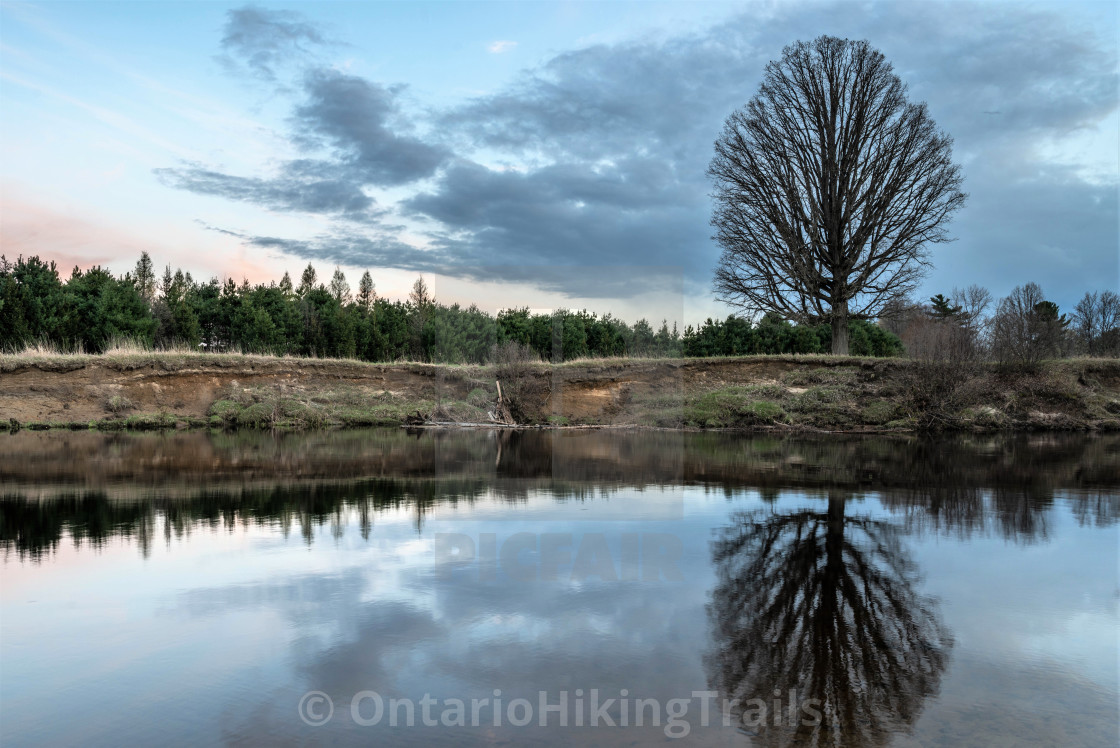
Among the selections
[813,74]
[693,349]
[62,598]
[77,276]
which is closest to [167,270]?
[77,276]

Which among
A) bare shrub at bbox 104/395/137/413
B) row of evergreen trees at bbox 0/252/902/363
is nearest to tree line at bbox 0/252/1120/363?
row of evergreen trees at bbox 0/252/902/363

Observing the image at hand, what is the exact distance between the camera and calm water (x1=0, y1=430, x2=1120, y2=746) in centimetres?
342

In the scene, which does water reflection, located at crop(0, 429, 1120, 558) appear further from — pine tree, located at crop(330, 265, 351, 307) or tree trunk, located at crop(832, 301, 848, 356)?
pine tree, located at crop(330, 265, 351, 307)

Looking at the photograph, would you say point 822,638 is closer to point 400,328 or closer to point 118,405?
point 118,405

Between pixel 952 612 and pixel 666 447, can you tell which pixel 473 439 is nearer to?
pixel 666 447

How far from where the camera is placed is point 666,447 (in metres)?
16.9

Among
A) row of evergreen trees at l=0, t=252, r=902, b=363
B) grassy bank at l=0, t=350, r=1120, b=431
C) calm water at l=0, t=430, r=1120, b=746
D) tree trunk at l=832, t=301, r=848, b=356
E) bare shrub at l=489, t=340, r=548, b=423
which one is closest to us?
calm water at l=0, t=430, r=1120, b=746

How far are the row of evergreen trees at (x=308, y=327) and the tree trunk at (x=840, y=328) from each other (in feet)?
9.64

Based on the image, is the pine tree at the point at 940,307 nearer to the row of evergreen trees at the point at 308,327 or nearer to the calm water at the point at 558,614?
the row of evergreen trees at the point at 308,327

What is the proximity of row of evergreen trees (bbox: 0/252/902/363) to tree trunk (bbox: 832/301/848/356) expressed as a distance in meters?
2.94

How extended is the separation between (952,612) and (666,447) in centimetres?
1193

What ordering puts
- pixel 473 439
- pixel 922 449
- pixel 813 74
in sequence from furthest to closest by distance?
pixel 813 74, pixel 473 439, pixel 922 449

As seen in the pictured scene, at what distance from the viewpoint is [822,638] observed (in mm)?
4422

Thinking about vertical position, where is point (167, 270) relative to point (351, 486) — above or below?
above
